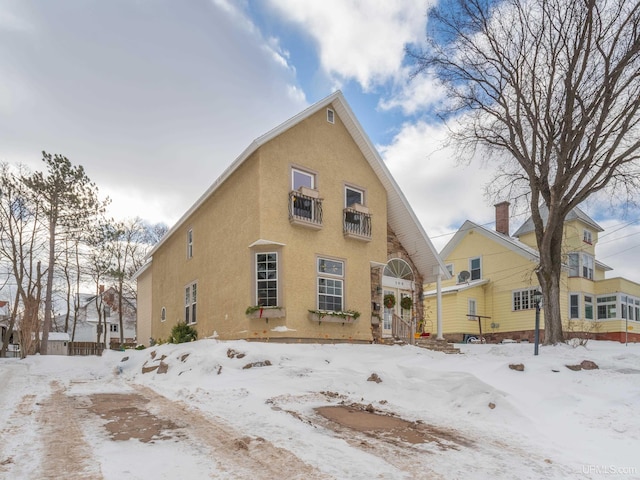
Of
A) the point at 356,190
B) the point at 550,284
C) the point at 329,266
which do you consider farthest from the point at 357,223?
the point at 550,284

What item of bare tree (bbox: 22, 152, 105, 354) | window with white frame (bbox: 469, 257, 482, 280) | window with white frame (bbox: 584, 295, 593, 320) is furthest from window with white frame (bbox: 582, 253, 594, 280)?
bare tree (bbox: 22, 152, 105, 354)

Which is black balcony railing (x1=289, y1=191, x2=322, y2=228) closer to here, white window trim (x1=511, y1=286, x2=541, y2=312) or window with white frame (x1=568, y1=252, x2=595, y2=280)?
white window trim (x1=511, y1=286, x2=541, y2=312)

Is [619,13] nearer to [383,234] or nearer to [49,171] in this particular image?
[383,234]

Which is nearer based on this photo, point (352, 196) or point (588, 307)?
point (352, 196)

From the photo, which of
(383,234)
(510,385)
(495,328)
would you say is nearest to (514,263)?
(495,328)

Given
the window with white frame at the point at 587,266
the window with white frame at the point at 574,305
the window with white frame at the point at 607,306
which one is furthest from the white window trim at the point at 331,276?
the window with white frame at the point at 607,306

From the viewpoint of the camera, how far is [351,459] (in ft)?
12.3

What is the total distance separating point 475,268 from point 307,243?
1730 cm

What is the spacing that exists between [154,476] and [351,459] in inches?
63.0

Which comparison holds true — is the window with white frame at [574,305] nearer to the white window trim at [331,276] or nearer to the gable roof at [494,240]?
the gable roof at [494,240]

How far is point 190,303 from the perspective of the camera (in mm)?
16094

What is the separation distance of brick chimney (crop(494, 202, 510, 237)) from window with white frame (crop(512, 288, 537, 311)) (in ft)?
14.6

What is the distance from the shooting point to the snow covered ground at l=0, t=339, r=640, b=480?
11.9ft

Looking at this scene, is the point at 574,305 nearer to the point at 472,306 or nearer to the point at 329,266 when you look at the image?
the point at 472,306
